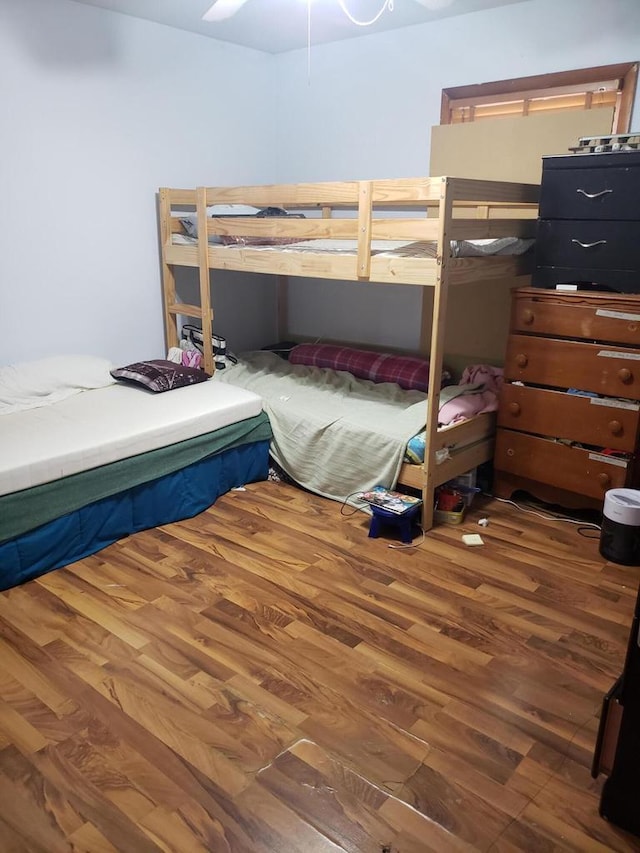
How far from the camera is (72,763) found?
1.62 meters

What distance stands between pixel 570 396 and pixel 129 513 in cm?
194

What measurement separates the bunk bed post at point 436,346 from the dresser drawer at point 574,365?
44 centimetres

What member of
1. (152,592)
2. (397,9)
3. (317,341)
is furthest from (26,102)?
(152,592)

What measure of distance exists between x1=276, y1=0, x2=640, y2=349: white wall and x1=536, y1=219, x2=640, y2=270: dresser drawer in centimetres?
88

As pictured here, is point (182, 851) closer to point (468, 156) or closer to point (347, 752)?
point (347, 752)

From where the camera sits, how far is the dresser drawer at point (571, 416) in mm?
2623

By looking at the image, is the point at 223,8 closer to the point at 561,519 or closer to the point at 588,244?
the point at 588,244

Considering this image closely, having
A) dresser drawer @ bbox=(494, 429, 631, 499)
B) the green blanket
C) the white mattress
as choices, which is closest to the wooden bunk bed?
dresser drawer @ bbox=(494, 429, 631, 499)

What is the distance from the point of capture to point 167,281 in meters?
3.80

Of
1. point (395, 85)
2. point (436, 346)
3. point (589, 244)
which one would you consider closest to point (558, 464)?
point (436, 346)

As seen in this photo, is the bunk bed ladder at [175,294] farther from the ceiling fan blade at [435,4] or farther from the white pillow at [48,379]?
the ceiling fan blade at [435,4]

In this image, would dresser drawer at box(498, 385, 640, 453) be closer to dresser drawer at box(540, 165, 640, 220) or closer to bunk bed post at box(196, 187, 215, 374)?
dresser drawer at box(540, 165, 640, 220)

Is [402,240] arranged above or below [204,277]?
above

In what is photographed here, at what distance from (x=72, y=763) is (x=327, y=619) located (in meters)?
0.90
